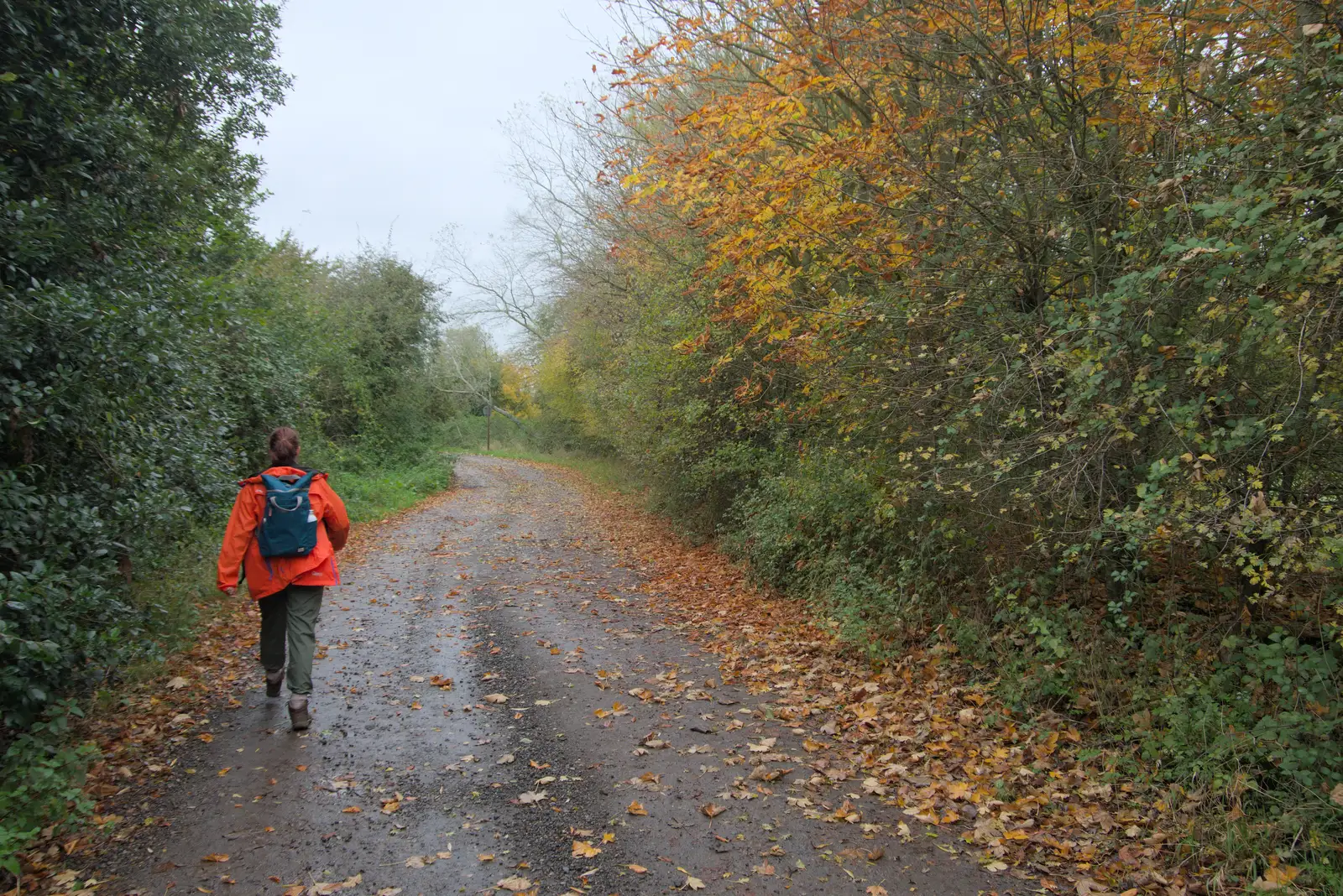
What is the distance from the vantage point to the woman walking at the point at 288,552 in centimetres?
573

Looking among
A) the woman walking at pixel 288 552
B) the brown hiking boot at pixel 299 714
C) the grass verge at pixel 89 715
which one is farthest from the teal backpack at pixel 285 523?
the grass verge at pixel 89 715

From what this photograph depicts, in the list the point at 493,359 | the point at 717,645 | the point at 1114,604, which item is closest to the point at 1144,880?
the point at 1114,604

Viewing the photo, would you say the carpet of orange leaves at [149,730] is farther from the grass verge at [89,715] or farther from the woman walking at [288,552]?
the woman walking at [288,552]

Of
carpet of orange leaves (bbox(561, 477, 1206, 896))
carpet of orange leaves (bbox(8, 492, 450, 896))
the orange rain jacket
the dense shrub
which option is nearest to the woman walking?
the orange rain jacket

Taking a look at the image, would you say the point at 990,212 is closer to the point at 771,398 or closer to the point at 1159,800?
the point at 1159,800

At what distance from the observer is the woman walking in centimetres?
573

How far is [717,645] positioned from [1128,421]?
429 cm

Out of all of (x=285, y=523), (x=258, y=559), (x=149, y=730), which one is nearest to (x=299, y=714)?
(x=149, y=730)

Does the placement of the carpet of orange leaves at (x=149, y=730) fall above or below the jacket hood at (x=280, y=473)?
below

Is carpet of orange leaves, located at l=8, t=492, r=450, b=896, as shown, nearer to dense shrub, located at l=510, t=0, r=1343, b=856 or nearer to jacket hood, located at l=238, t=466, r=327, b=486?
jacket hood, located at l=238, t=466, r=327, b=486

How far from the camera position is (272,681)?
6.18 metres

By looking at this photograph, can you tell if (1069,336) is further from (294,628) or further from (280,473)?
(294,628)

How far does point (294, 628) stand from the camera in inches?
232

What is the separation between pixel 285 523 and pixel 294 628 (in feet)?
2.62
